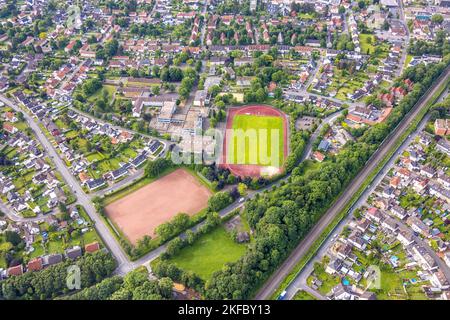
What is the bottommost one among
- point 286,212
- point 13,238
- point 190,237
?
point 190,237

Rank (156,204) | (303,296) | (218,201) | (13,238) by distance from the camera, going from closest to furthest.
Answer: (303,296) → (13,238) → (218,201) → (156,204)

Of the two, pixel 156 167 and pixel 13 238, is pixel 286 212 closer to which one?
pixel 156 167

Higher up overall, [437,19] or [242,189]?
[437,19]

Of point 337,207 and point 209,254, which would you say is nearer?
point 209,254

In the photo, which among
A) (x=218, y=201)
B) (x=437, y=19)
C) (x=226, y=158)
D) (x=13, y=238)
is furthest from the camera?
(x=437, y=19)

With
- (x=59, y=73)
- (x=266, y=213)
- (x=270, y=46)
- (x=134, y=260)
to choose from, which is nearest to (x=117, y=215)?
(x=134, y=260)

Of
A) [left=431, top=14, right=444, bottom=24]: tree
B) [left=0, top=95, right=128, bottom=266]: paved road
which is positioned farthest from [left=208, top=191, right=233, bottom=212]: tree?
[left=431, top=14, right=444, bottom=24]: tree

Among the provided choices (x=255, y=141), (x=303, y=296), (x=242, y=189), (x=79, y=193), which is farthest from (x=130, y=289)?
(x=255, y=141)
